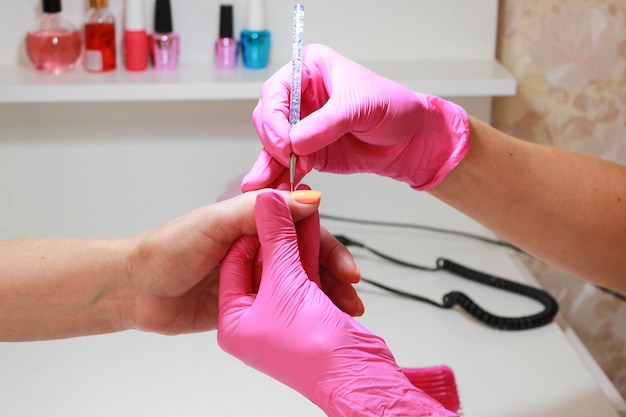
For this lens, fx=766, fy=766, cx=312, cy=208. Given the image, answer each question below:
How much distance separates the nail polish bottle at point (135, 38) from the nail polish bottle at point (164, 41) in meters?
0.02

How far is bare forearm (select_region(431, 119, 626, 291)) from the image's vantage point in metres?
1.13

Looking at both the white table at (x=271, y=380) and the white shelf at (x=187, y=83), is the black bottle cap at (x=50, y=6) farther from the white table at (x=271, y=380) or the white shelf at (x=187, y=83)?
the white table at (x=271, y=380)

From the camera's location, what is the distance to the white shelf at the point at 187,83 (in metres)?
1.40

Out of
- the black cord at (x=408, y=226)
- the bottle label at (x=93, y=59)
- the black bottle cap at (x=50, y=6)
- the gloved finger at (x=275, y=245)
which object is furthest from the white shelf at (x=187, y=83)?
the gloved finger at (x=275, y=245)

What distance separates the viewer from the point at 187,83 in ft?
4.61

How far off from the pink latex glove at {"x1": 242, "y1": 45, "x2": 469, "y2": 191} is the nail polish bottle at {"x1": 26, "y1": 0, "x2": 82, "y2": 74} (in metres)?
0.57

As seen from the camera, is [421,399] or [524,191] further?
[524,191]

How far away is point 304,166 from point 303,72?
17 cm

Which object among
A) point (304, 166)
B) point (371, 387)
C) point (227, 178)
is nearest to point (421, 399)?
point (371, 387)

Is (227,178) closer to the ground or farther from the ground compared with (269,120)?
closer to the ground

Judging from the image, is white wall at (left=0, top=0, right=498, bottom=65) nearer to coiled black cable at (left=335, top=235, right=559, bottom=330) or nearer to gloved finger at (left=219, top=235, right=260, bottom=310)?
coiled black cable at (left=335, top=235, right=559, bottom=330)

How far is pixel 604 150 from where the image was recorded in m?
1.57

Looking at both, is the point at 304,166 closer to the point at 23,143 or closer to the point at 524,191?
the point at 524,191

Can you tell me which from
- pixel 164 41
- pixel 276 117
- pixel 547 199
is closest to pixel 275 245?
pixel 276 117
